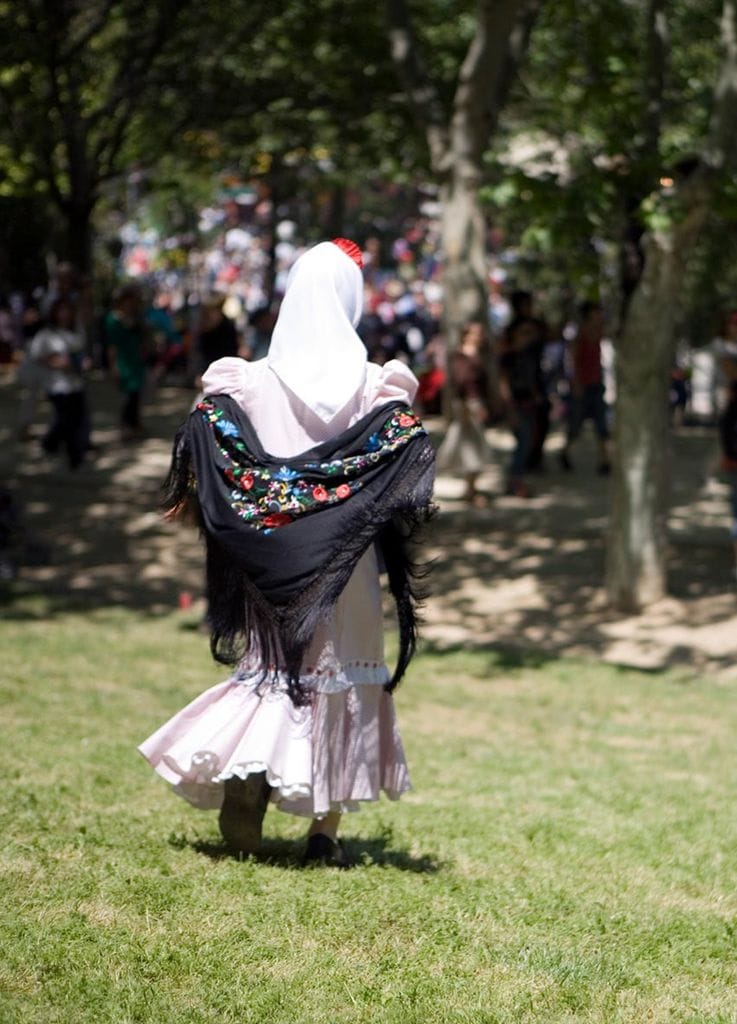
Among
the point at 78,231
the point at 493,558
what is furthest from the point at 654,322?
the point at 78,231

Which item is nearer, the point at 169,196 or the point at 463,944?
the point at 463,944

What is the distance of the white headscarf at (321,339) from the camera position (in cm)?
535

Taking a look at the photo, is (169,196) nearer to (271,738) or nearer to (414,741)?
(414,741)

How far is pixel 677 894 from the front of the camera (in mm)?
5648

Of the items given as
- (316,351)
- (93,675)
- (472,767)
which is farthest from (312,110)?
(316,351)

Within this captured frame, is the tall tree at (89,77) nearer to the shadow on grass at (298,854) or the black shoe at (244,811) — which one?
the shadow on grass at (298,854)

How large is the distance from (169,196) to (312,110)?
10.4m

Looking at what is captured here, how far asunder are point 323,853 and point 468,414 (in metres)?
11.6

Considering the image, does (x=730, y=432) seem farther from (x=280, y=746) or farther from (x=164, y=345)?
(x=164, y=345)

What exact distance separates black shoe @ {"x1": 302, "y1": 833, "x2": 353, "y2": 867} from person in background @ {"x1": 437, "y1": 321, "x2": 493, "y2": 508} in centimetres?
1060

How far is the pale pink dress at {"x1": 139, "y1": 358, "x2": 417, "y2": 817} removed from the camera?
523 centimetres

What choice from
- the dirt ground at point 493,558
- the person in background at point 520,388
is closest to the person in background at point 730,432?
the dirt ground at point 493,558

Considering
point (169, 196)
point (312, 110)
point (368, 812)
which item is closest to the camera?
point (368, 812)

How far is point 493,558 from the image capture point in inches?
606
